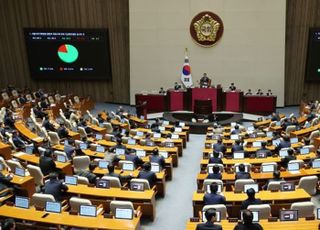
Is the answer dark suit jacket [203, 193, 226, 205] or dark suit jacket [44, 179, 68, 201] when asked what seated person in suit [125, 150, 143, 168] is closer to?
dark suit jacket [44, 179, 68, 201]

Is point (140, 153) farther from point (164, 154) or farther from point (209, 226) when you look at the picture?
point (209, 226)

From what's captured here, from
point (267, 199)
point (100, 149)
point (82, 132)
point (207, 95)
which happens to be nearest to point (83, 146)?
point (100, 149)

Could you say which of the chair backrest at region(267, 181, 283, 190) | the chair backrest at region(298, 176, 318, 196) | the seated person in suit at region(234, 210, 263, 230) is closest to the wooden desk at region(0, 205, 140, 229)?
the seated person in suit at region(234, 210, 263, 230)

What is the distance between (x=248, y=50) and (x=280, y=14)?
8.15 ft

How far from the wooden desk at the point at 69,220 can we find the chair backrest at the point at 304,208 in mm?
2860

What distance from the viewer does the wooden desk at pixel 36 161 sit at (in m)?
9.92

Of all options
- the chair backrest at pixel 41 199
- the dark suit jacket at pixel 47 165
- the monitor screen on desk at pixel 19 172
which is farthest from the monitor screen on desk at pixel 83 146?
the chair backrest at pixel 41 199

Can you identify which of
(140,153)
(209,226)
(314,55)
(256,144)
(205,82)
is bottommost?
(256,144)

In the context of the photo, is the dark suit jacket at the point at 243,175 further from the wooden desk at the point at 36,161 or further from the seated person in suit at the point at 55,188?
the wooden desk at the point at 36,161

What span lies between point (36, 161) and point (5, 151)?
1.48 m

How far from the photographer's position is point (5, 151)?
37.2 feet

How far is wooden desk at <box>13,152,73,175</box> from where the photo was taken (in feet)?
32.6

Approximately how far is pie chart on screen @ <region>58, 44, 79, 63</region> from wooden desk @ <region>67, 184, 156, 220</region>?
50.6 ft

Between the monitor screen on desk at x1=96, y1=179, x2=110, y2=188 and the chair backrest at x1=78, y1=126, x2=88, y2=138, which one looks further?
the chair backrest at x1=78, y1=126, x2=88, y2=138
